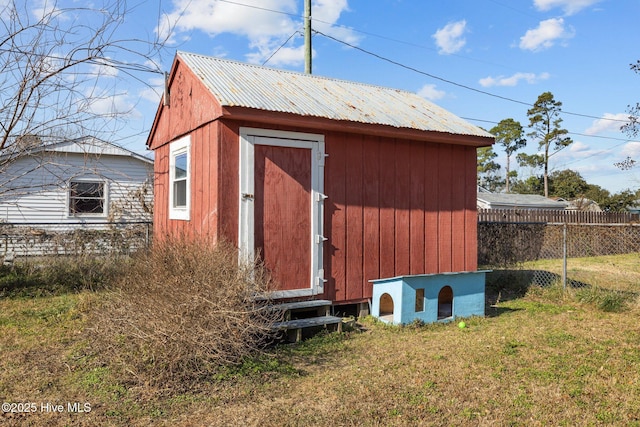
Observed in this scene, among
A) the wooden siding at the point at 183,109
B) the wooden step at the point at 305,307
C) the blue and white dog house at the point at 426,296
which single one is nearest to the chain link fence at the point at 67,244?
the wooden siding at the point at 183,109

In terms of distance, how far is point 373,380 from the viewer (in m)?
4.46

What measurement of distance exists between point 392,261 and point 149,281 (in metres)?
3.90

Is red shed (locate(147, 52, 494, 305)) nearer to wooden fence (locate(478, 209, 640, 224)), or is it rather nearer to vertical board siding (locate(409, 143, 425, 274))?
vertical board siding (locate(409, 143, 425, 274))

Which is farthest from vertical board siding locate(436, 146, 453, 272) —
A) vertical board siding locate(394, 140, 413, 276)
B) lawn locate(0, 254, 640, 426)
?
lawn locate(0, 254, 640, 426)

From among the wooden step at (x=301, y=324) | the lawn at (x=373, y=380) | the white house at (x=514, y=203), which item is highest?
the white house at (x=514, y=203)

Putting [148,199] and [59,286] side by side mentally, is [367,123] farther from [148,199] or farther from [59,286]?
[148,199]

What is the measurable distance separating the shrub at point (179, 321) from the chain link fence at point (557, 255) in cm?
616

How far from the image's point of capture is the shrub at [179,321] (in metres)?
4.23

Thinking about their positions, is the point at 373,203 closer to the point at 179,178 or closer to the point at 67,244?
the point at 179,178

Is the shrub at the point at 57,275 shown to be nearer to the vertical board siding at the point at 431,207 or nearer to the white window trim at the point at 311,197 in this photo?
the white window trim at the point at 311,197

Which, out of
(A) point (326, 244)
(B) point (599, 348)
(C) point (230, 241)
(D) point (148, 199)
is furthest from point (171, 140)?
(D) point (148, 199)

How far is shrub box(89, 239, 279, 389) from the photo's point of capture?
13.9 ft

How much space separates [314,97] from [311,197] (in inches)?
66.8

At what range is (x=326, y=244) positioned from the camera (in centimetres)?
675
